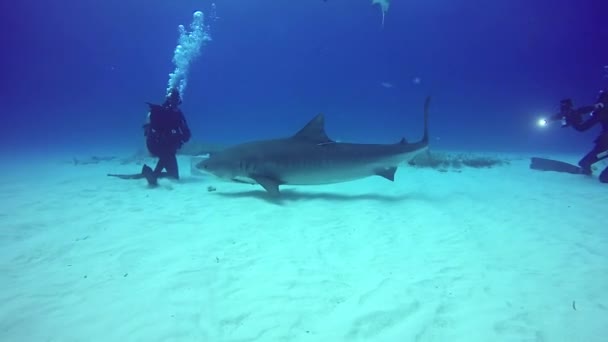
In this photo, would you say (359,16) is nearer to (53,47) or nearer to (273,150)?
(273,150)

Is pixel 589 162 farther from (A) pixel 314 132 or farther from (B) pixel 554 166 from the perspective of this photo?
(A) pixel 314 132

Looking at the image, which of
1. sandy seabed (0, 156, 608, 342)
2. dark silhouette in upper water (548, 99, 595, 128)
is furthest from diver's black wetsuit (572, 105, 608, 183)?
sandy seabed (0, 156, 608, 342)

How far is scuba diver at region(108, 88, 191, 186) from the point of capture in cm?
1079

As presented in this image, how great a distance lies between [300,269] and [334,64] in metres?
152

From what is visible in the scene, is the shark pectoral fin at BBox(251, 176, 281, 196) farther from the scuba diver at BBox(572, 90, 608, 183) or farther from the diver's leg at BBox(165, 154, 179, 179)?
the scuba diver at BBox(572, 90, 608, 183)

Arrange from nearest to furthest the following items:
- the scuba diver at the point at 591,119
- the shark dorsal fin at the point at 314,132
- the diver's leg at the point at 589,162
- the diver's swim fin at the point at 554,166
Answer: the shark dorsal fin at the point at 314,132 < the scuba diver at the point at 591,119 < the diver's leg at the point at 589,162 < the diver's swim fin at the point at 554,166

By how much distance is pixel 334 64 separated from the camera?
480 feet

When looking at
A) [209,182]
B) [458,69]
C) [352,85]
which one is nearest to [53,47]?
[352,85]

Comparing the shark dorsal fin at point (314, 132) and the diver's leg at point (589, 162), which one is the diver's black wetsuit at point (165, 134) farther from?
the diver's leg at point (589, 162)

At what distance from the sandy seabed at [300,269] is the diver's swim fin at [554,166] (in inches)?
222

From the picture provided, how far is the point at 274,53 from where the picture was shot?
548 ft

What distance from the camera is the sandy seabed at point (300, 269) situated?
9.61 feet

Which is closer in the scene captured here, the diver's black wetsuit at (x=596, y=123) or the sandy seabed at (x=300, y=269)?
the sandy seabed at (x=300, y=269)

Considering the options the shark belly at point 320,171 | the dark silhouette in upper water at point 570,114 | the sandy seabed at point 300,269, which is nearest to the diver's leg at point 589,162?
the dark silhouette in upper water at point 570,114
